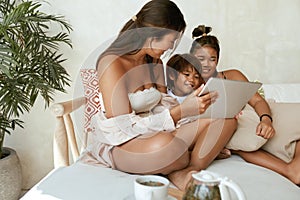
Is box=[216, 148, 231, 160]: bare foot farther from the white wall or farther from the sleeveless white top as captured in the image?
the white wall

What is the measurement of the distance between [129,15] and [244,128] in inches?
49.9

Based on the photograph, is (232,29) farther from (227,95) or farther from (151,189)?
(151,189)

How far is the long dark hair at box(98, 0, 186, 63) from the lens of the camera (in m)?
1.68

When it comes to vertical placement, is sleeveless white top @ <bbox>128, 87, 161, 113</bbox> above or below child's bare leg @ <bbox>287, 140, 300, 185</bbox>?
above

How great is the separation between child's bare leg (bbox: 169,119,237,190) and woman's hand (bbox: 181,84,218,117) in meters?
0.09

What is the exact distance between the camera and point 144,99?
1.73 metres

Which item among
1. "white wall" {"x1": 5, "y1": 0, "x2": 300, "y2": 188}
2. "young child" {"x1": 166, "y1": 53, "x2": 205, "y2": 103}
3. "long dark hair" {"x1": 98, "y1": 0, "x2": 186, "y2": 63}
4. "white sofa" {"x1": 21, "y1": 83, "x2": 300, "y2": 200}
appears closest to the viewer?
"white sofa" {"x1": 21, "y1": 83, "x2": 300, "y2": 200}

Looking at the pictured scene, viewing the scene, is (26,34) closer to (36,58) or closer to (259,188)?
(36,58)

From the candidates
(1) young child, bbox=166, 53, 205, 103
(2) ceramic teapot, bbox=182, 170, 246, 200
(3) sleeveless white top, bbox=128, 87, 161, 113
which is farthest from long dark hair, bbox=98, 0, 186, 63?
(2) ceramic teapot, bbox=182, 170, 246, 200

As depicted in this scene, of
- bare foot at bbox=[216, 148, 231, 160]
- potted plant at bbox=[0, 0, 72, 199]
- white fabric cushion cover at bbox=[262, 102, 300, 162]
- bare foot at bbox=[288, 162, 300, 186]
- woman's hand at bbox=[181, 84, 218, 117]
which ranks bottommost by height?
bare foot at bbox=[288, 162, 300, 186]

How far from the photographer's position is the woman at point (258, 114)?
1.60 m

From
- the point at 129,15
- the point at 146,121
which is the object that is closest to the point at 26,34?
the point at 129,15

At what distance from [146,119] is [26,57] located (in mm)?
1045

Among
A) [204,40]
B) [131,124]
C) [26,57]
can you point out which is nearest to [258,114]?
[204,40]
